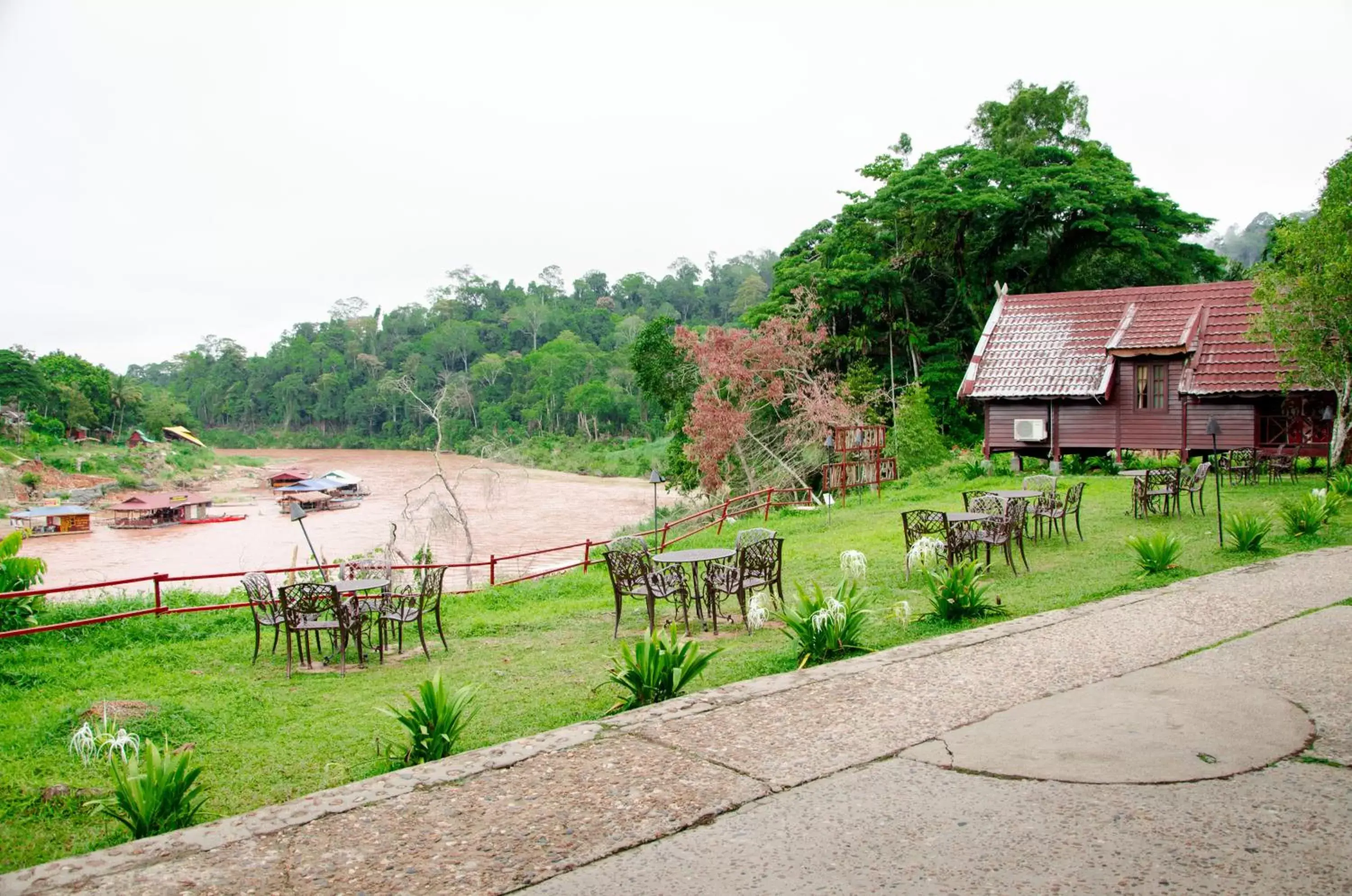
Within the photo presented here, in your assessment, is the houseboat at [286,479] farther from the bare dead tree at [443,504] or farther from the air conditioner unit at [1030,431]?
the air conditioner unit at [1030,431]

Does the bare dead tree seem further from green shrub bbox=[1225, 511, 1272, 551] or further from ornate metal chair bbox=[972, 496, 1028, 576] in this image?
green shrub bbox=[1225, 511, 1272, 551]

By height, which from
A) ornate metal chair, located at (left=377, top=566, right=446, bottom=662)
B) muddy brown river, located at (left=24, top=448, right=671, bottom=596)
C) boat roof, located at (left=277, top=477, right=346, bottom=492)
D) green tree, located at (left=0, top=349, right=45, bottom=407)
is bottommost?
muddy brown river, located at (left=24, top=448, right=671, bottom=596)

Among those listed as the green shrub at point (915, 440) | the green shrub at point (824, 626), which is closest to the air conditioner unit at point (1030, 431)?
the green shrub at point (915, 440)

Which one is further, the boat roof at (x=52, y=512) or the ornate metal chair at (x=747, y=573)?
the boat roof at (x=52, y=512)

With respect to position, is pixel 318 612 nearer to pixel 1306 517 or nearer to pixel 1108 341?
pixel 1306 517

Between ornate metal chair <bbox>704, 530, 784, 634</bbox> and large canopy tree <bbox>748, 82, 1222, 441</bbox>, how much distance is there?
21889 millimetres

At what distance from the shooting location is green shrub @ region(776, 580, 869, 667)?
751 cm

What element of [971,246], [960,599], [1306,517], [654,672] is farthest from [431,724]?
[971,246]

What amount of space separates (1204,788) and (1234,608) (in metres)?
4.73

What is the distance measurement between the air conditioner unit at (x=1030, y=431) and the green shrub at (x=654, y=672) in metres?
20.1

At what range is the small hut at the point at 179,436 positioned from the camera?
63.2m

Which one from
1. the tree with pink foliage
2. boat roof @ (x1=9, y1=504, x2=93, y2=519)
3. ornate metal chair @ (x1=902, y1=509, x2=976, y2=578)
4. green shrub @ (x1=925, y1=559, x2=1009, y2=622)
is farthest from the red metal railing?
boat roof @ (x1=9, y1=504, x2=93, y2=519)

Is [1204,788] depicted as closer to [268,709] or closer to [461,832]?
[461,832]

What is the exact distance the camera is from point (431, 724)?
562 cm
